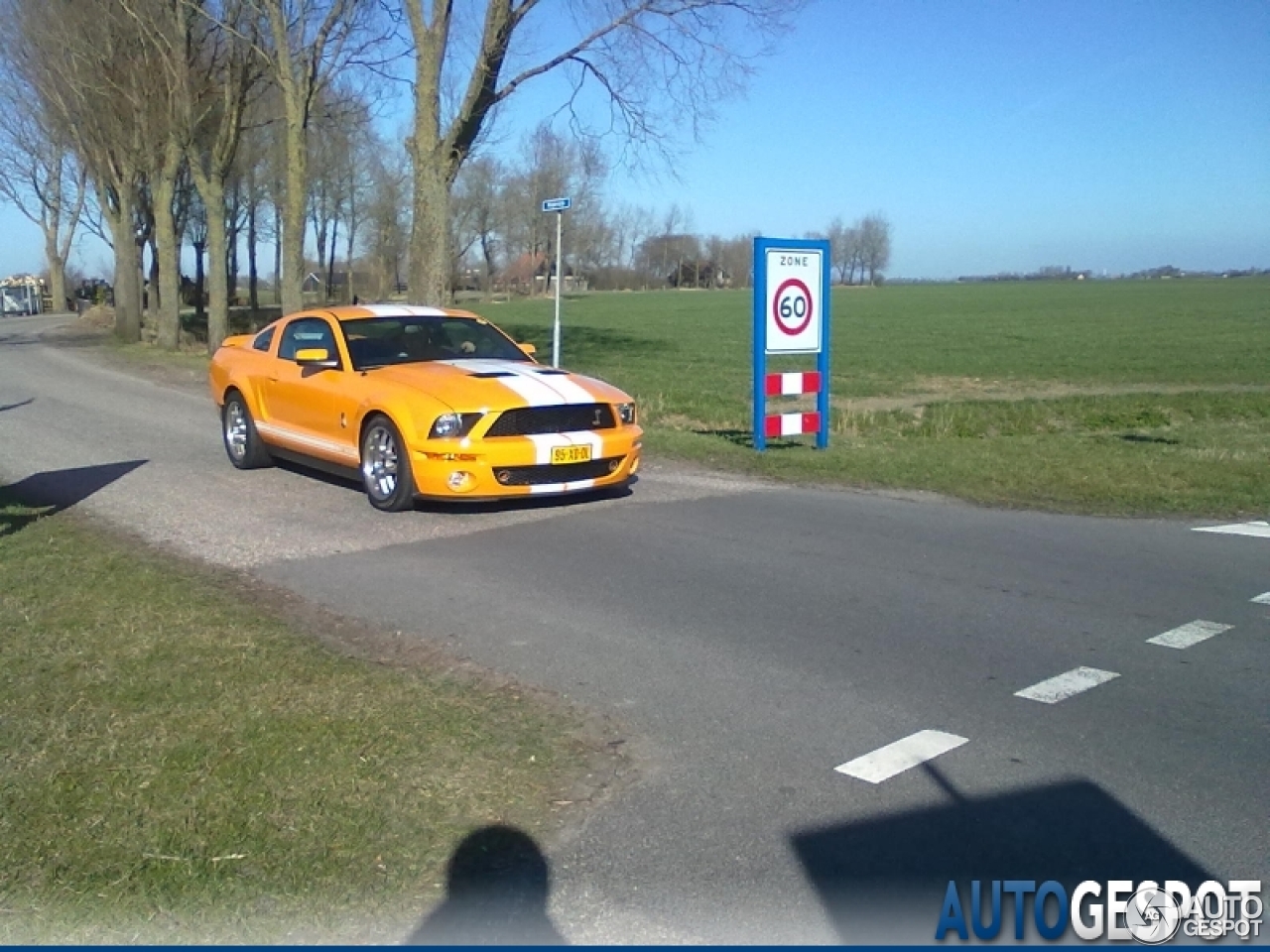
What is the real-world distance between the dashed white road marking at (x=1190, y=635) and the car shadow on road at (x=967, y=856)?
1980mm

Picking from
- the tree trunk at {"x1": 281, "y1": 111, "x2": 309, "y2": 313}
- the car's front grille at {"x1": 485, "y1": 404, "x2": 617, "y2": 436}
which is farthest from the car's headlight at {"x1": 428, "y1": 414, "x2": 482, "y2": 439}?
the tree trunk at {"x1": 281, "y1": 111, "x2": 309, "y2": 313}

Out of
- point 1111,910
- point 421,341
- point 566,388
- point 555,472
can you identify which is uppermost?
point 421,341

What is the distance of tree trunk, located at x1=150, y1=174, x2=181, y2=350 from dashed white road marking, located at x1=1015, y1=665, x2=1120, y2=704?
1142 inches

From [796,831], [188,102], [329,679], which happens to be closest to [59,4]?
[188,102]

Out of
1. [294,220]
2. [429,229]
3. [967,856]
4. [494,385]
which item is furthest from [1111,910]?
[294,220]

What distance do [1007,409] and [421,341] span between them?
10951 mm

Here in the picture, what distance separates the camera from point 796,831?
3.96 m

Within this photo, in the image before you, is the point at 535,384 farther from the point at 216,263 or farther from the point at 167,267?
the point at 167,267

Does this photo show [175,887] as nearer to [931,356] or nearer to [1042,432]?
[1042,432]

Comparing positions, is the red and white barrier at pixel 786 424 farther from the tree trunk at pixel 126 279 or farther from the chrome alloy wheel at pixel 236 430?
the tree trunk at pixel 126 279

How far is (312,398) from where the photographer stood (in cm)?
1028

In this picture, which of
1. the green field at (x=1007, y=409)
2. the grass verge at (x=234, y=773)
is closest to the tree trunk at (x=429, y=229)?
the green field at (x=1007, y=409)

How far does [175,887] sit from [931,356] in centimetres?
3200

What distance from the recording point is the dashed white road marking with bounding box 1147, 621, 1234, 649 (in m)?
5.95
